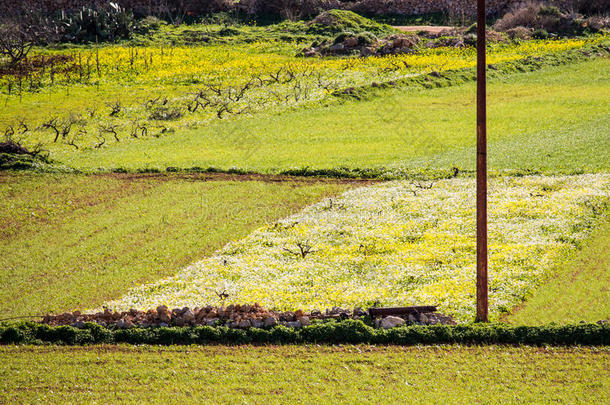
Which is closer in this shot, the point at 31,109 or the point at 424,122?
the point at 424,122

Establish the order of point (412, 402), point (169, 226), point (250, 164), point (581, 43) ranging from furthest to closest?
point (581, 43), point (250, 164), point (169, 226), point (412, 402)

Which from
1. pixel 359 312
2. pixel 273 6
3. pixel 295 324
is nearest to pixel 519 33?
pixel 273 6

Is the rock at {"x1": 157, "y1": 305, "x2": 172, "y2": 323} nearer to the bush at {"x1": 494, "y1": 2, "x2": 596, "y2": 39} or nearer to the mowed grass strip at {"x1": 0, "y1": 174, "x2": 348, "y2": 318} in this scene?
the mowed grass strip at {"x1": 0, "y1": 174, "x2": 348, "y2": 318}

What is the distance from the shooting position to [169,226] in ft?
94.4

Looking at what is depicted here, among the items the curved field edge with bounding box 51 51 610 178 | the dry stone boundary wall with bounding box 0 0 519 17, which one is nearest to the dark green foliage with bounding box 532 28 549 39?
the dry stone boundary wall with bounding box 0 0 519 17

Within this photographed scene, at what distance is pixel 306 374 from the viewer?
15.3 meters

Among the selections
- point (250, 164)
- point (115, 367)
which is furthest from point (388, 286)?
point (250, 164)

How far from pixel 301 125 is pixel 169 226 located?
1967 centimetres

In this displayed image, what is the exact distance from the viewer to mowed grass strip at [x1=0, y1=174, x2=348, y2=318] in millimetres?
22688

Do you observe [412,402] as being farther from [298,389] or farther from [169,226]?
[169,226]

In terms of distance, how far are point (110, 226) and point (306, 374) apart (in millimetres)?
16101

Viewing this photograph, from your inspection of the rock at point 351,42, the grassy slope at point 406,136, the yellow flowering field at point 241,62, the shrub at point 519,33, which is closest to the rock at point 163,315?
the grassy slope at point 406,136

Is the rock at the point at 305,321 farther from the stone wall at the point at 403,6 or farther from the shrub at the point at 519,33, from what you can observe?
the stone wall at the point at 403,6

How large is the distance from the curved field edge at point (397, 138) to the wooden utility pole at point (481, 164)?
1764cm
